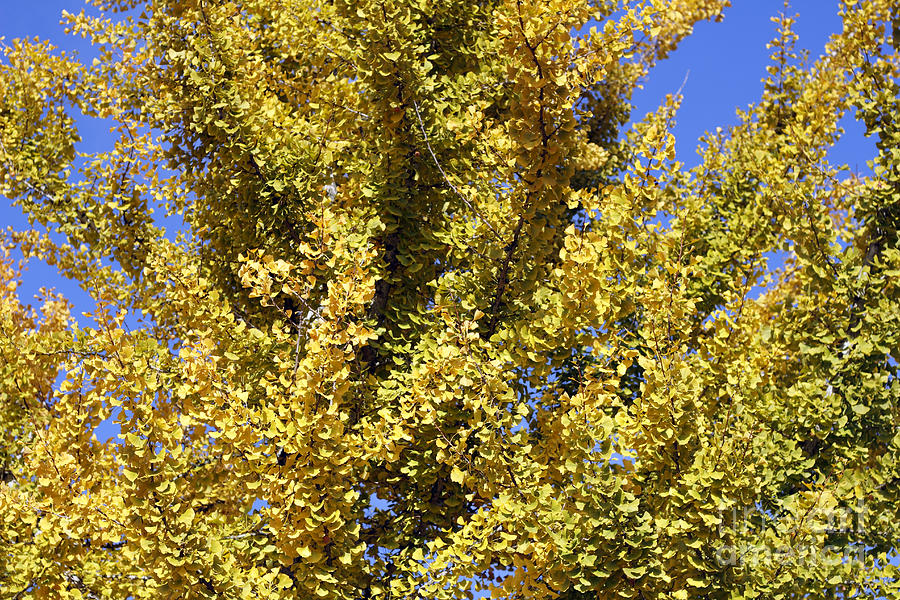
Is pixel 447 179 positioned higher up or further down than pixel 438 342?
higher up

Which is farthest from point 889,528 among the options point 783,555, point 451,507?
point 451,507

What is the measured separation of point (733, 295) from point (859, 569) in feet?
12.5

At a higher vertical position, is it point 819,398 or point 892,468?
point 819,398

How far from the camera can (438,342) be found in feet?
18.3

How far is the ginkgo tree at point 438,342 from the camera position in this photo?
5320mm

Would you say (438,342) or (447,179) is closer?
(438,342)

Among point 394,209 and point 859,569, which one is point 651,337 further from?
point 394,209

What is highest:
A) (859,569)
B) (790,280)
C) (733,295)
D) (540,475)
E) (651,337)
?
(790,280)

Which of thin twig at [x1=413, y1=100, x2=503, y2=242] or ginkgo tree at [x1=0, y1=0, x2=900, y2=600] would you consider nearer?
ginkgo tree at [x1=0, y1=0, x2=900, y2=600]

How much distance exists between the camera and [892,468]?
233 inches

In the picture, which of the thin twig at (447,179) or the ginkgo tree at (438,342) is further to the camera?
the thin twig at (447,179)

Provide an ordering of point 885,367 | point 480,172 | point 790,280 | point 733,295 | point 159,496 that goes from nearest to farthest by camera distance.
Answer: point 159,496, point 885,367, point 480,172, point 733,295, point 790,280

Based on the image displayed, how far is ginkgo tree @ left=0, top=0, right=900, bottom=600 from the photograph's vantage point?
17.5 feet

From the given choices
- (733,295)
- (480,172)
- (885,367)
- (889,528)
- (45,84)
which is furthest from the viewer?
(45,84)
